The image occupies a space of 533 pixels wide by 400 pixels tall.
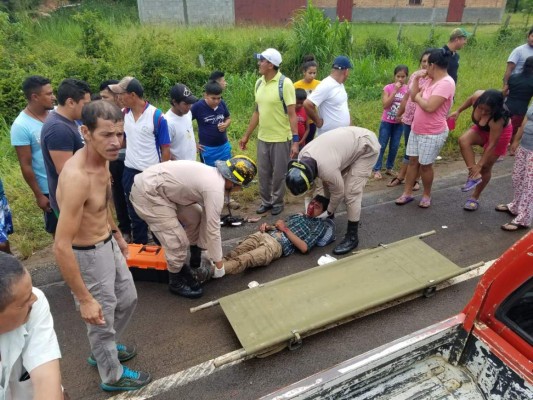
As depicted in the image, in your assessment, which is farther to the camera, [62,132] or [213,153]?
[213,153]

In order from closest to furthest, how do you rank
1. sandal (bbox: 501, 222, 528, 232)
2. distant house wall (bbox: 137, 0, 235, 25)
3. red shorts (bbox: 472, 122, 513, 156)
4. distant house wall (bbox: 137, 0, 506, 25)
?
sandal (bbox: 501, 222, 528, 232), red shorts (bbox: 472, 122, 513, 156), distant house wall (bbox: 137, 0, 235, 25), distant house wall (bbox: 137, 0, 506, 25)

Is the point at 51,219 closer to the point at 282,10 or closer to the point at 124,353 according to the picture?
the point at 124,353

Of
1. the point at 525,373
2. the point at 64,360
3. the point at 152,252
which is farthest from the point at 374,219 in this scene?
the point at 64,360

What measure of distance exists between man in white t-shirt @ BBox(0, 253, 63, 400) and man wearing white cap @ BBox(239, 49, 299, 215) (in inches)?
155

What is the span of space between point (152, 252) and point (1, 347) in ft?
8.28

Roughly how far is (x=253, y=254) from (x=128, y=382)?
174cm

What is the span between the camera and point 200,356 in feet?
10.9

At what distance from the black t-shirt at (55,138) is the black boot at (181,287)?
1347mm

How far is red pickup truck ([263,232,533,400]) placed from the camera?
2.12 m

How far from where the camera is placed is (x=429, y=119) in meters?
5.21

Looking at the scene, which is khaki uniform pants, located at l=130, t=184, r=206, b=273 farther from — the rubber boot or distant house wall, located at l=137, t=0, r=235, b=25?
distant house wall, located at l=137, t=0, r=235, b=25

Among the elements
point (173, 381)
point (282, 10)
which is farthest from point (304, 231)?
point (282, 10)

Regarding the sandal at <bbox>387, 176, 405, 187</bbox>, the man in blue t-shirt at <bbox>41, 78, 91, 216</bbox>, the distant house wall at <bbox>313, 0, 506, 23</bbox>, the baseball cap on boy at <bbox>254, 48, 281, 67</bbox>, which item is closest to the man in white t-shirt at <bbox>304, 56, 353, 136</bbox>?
the baseball cap on boy at <bbox>254, 48, 281, 67</bbox>

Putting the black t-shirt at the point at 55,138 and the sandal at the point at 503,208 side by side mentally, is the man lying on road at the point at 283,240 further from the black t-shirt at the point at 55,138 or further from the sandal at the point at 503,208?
the sandal at the point at 503,208
